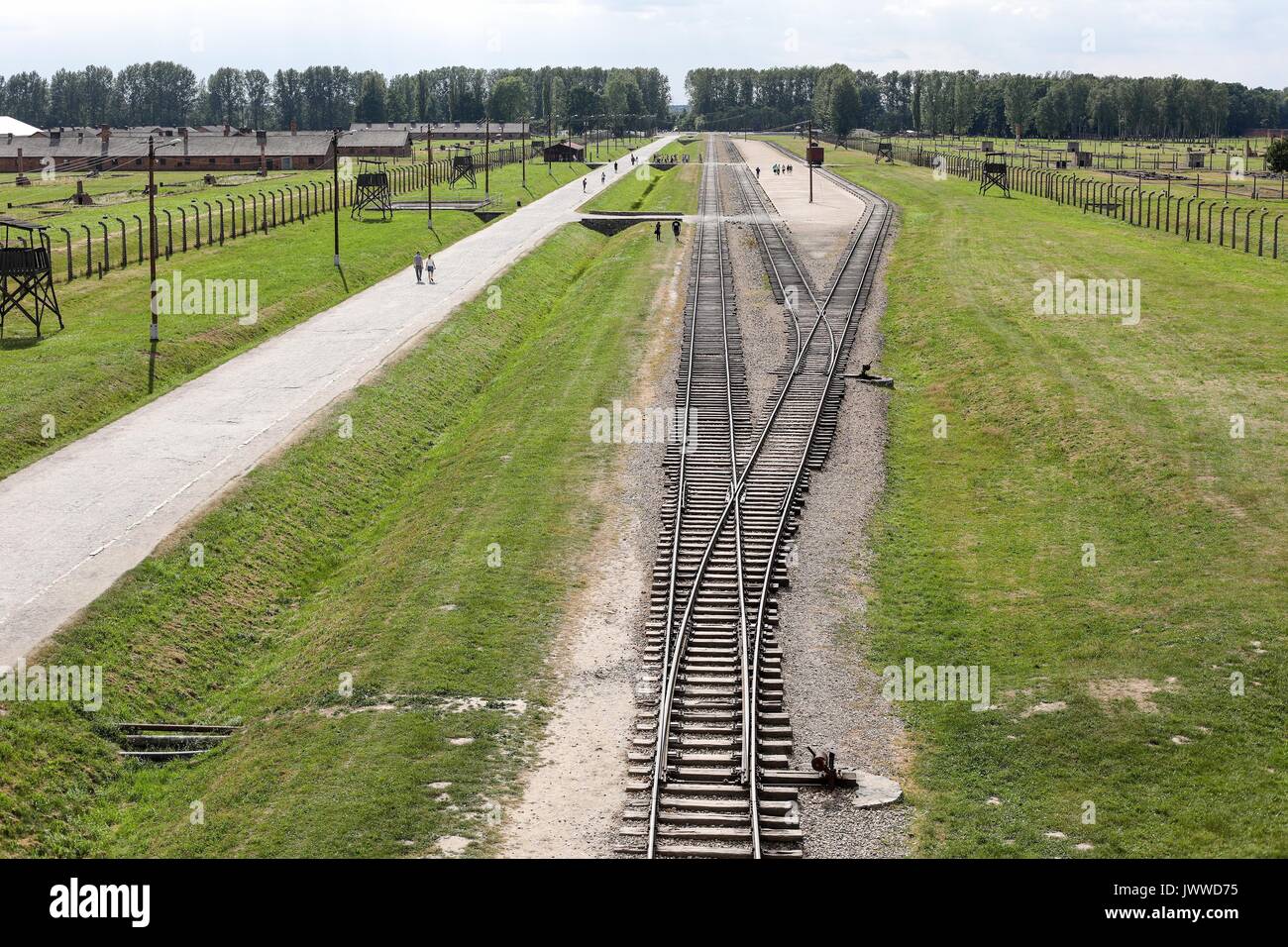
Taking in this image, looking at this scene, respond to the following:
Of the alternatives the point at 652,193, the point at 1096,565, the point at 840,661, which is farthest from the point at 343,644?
the point at 652,193

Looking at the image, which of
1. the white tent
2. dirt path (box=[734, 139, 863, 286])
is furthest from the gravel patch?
the white tent

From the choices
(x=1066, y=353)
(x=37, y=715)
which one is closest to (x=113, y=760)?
(x=37, y=715)

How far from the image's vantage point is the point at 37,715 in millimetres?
20328

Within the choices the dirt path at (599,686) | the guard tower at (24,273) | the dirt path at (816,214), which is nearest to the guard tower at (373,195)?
the dirt path at (816,214)

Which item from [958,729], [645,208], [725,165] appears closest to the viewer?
[958,729]

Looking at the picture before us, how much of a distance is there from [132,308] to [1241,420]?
38.3 m

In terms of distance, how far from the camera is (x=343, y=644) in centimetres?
2398

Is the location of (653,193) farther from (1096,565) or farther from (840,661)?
(840,661)

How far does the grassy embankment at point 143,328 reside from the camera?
1437 inches

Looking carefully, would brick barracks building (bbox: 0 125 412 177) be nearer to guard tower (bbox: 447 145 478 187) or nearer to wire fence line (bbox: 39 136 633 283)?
guard tower (bbox: 447 145 478 187)

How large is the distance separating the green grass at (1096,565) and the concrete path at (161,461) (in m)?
14.7

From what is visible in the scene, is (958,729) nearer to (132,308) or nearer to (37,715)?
(37,715)

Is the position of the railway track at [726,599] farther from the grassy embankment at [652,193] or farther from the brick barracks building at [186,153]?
the brick barracks building at [186,153]

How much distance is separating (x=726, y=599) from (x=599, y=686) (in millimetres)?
3917
